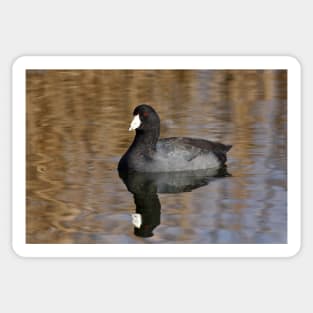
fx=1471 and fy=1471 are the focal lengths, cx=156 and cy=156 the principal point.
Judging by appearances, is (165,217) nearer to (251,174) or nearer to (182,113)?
(251,174)

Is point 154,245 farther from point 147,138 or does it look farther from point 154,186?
point 147,138

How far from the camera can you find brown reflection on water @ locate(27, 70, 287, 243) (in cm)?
1423

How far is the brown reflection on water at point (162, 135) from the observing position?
14.2 metres

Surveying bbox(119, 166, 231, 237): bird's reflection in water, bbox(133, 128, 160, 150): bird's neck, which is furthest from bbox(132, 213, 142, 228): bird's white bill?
bbox(133, 128, 160, 150): bird's neck

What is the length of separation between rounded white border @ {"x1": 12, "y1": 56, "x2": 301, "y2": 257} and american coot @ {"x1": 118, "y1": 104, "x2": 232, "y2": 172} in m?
2.67

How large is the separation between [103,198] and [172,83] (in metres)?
1.78

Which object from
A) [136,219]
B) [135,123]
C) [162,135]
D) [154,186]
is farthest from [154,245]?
[162,135]

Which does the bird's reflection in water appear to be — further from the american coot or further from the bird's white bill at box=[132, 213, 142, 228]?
the american coot

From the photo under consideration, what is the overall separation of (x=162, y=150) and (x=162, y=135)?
802 millimetres

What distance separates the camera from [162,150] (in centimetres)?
1652
